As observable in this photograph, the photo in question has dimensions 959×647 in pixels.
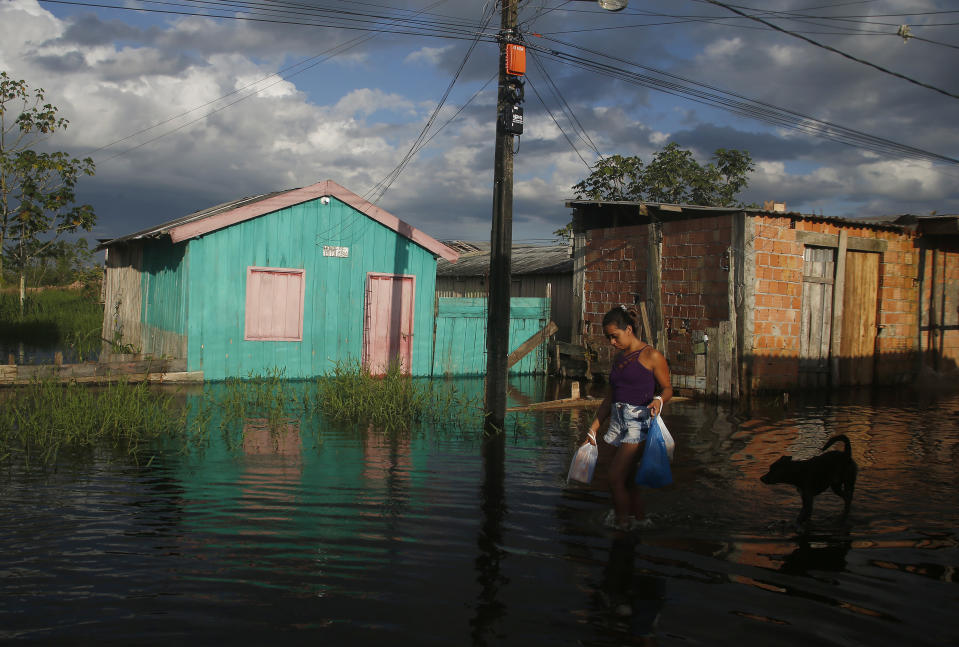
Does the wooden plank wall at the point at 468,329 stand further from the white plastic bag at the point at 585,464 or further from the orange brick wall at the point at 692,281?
the white plastic bag at the point at 585,464

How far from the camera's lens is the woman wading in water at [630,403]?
6.10m

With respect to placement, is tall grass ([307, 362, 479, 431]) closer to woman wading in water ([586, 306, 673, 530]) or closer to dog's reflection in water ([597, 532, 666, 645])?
woman wading in water ([586, 306, 673, 530])

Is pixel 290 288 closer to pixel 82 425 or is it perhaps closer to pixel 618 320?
pixel 82 425

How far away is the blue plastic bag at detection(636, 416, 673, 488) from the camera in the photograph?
5945 millimetres

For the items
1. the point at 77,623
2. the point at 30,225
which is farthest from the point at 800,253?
the point at 30,225

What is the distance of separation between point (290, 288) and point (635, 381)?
1090 cm

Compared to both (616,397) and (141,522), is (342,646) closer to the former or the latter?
(141,522)

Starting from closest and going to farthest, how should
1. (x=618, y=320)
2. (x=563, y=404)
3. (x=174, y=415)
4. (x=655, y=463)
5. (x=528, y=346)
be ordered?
(x=655, y=463) → (x=618, y=320) → (x=174, y=415) → (x=563, y=404) → (x=528, y=346)

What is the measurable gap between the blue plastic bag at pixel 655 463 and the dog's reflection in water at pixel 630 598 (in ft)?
2.04

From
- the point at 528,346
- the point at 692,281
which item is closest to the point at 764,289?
the point at 692,281

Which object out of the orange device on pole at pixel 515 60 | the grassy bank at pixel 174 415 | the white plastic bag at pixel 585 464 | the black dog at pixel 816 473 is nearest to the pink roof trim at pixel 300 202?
the grassy bank at pixel 174 415

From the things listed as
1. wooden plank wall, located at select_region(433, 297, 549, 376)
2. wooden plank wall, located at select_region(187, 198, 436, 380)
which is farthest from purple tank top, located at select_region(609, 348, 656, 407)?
wooden plank wall, located at select_region(433, 297, 549, 376)

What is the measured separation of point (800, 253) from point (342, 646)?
13.5m

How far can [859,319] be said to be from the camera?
16.7 m
